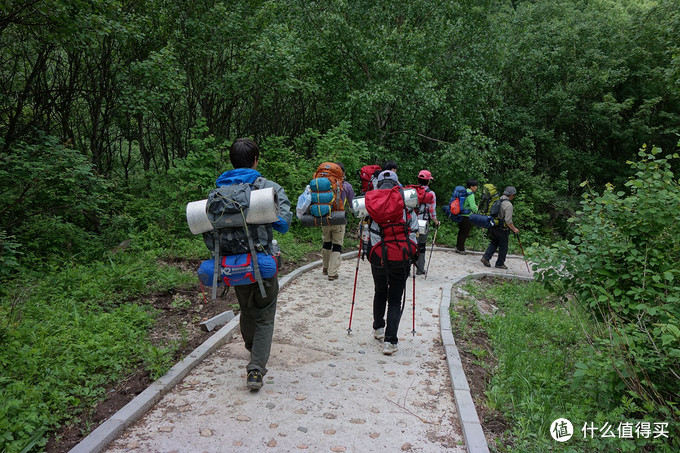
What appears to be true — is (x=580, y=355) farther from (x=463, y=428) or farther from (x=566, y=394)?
(x=463, y=428)

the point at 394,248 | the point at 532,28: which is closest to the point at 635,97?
the point at 532,28

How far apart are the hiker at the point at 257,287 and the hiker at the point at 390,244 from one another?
1286 mm

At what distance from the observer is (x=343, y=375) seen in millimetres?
4660

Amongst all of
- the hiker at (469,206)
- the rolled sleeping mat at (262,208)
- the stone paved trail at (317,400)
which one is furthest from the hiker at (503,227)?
the rolled sleeping mat at (262,208)

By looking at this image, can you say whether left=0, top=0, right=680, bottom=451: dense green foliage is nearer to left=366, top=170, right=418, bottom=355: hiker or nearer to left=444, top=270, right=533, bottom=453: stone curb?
left=444, top=270, right=533, bottom=453: stone curb

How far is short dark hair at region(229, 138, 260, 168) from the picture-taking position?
13.5ft

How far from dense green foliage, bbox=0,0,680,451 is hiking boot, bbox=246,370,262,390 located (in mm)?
1381

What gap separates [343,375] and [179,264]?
4830 mm

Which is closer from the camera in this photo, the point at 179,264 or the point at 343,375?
the point at 343,375

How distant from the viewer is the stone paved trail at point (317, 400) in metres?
3.43

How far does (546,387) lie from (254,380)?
10.4ft

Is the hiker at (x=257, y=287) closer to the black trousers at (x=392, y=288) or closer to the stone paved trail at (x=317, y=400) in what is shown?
the stone paved trail at (x=317, y=400)

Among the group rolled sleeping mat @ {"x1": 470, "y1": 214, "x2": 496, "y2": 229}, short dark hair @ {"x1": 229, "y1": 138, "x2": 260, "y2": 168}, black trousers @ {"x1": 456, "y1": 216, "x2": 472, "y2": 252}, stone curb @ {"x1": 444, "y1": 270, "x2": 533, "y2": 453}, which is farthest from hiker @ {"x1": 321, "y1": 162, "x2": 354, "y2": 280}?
black trousers @ {"x1": 456, "y1": 216, "x2": 472, "y2": 252}

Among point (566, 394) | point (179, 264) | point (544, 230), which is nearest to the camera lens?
point (566, 394)
